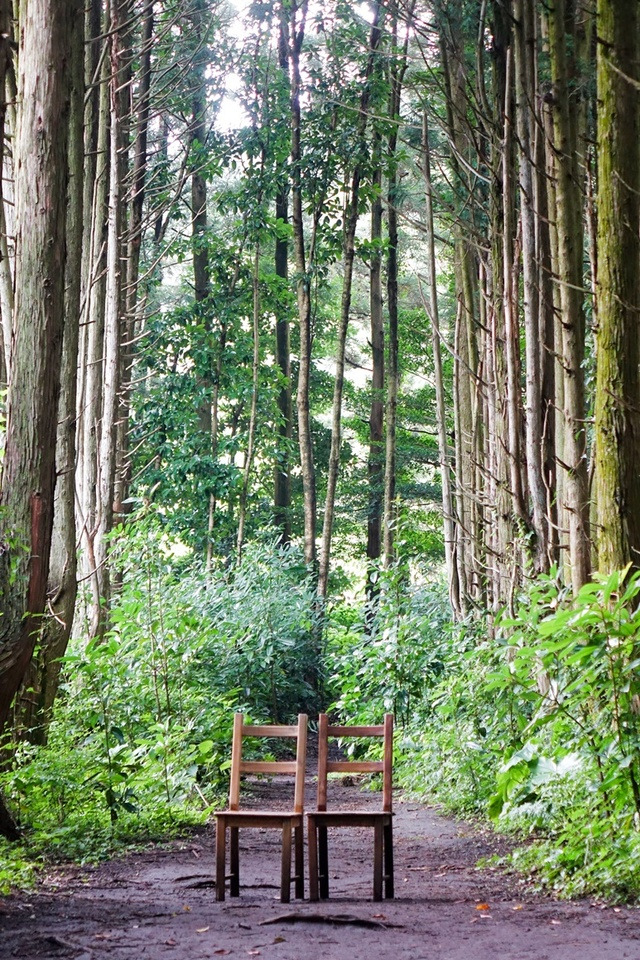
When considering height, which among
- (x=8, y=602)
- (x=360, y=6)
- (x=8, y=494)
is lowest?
(x=8, y=602)

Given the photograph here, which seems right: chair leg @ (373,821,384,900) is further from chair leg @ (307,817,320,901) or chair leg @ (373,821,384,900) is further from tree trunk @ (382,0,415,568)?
A: tree trunk @ (382,0,415,568)

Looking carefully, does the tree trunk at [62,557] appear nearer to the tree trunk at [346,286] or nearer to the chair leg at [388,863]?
the chair leg at [388,863]

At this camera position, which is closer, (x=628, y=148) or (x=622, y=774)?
(x=622, y=774)

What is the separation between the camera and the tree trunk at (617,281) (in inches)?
244

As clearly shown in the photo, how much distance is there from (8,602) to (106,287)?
7310 millimetres

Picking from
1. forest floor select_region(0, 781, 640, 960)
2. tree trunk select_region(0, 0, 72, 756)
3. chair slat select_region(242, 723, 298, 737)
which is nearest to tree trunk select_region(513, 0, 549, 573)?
forest floor select_region(0, 781, 640, 960)

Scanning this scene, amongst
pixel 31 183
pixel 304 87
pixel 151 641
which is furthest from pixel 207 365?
pixel 31 183

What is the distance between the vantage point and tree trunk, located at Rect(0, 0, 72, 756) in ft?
21.3

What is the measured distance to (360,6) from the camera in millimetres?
20297

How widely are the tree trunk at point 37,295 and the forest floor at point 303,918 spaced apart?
1.73 m

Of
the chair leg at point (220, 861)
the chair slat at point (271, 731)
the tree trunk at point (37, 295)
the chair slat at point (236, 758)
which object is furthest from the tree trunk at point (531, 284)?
the chair leg at point (220, 861)

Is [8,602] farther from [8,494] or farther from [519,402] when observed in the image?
[519,402]

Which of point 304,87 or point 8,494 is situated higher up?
point 304,87

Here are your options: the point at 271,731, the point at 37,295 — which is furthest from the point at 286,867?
the point at 37,295
